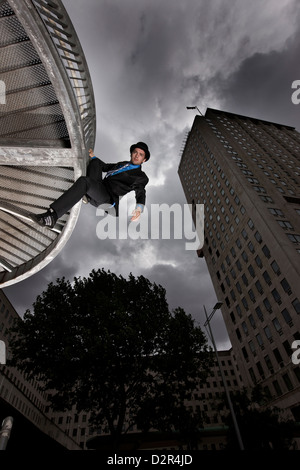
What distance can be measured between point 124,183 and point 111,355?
519 inches

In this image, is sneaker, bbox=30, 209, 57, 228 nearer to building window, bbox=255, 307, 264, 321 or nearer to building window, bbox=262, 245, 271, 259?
building window, bbox=262, 245, 271, 259

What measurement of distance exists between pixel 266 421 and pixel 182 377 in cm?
702

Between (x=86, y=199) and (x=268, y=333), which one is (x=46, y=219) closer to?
(x=86, y=199)

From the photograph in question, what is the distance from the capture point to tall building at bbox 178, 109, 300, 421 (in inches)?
1318

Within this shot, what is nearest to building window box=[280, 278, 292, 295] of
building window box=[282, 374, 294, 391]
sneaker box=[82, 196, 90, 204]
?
building window box=[282, 374, 294, 391]

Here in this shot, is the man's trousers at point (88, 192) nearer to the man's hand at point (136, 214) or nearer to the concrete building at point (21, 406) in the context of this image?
the man's hand at point (136, 214)

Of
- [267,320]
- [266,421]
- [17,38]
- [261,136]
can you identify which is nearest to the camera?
[17,38]

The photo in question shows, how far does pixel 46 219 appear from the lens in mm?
3779

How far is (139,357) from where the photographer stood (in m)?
16.3

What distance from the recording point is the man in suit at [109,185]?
4.01 m

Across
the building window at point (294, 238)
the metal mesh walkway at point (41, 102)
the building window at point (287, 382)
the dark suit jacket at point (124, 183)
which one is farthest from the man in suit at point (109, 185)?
the building window at point (294, 238)

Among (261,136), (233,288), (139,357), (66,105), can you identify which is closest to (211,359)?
(139,357)

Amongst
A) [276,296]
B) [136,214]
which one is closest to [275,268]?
[276,296]
